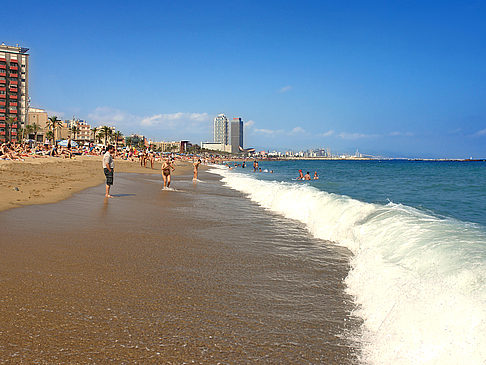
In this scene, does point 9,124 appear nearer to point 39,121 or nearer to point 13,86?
point 13,86

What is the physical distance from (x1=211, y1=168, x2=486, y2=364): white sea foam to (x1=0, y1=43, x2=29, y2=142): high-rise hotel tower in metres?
92.8

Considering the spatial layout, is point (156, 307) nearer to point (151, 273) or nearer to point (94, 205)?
point (151, 273)

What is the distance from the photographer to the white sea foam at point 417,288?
274cm

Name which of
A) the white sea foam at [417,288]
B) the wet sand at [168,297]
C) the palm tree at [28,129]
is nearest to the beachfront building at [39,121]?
the palm tree at [28,129]

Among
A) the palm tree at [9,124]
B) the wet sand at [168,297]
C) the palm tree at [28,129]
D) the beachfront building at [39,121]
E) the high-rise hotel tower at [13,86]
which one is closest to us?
the wet sand at [168,297]

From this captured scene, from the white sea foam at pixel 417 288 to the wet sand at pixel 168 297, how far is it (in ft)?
0.83

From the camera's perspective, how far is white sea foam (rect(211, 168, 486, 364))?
108 inches

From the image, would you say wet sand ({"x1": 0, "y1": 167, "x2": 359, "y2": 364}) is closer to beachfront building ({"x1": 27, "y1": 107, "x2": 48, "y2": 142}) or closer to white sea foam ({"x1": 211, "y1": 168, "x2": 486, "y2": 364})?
white sea foam ({"x1": 211, "y1": 168, "x2": 486, "y2": 364})

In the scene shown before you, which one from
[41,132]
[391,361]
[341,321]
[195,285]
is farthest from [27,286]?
[41,132]

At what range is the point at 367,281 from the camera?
4.31 m

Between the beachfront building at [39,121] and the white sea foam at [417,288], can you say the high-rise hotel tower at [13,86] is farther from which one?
the white sea foam at [417,288]

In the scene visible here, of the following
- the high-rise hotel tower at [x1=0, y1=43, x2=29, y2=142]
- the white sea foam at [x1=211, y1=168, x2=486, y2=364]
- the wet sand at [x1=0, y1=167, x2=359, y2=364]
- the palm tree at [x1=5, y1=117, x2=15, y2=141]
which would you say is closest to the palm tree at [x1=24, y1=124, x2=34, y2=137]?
the high-rise hotel tower at [x1=0, y1=43, x2=29, y2=142]

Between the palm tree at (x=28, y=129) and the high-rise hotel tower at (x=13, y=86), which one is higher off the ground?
the high-rise hotel tower at (x=13, y=86)

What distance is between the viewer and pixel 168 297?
3689mm
